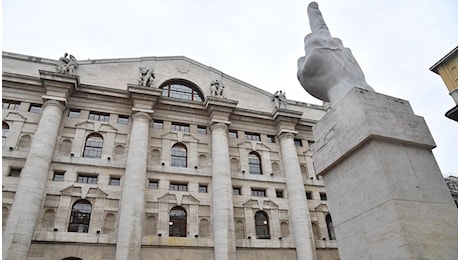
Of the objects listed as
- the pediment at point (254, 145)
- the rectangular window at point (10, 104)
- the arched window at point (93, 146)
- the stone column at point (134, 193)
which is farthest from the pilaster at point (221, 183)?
the rectangular window at point (10, 104)

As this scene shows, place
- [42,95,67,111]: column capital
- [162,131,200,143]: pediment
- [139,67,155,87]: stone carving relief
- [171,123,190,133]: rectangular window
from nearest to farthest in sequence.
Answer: [42,95,67,111]: column capital < [162,131,200,143]: pediment < [139,67,155,87]: stone carving relief < [171,123,190,133]: rectangular window

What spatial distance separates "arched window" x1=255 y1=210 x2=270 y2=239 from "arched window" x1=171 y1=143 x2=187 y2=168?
7754mm

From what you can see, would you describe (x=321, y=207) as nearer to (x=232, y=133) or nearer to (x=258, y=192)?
(x=258, y=192)

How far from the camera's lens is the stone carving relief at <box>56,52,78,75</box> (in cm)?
2606

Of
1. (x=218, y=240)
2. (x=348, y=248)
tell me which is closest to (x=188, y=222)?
(x=218, y=240)

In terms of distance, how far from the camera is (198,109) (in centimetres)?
2905

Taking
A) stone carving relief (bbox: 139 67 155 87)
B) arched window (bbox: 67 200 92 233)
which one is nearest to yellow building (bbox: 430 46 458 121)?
stone carving relief (bbox: 139 67 155 87)

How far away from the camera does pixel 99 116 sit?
2658cm

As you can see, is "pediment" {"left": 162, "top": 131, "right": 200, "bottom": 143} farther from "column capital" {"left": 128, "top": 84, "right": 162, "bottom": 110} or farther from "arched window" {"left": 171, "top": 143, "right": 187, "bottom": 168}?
"column capital" {"left": 128, "top": 84, "right": 162, "bottom": 110}

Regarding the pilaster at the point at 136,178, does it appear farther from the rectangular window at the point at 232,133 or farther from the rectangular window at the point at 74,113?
the rectangular window at the point at 232,133

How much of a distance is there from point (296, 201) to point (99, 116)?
744 inches

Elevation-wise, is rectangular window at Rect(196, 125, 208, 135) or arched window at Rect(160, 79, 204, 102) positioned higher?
arched window at Rect(160, 79, 204, 102)

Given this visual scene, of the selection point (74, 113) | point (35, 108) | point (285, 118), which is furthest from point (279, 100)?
point (35, 108)

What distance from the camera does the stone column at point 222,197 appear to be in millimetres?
22250
